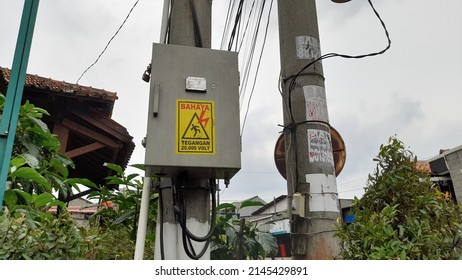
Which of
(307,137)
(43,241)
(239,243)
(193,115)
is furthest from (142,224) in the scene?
(307,137)

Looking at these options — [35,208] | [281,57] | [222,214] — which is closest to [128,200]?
[35,208]

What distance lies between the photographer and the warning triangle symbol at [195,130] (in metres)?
1.26

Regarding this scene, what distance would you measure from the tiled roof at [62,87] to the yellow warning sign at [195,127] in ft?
10.7

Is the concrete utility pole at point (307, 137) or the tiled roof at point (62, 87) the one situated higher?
the tiled roof at point (62, 87)

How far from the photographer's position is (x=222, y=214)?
2.18m

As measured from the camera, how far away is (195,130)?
1.27 meters

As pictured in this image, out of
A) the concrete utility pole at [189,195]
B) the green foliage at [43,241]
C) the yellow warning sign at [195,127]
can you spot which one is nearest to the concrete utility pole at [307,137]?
the concrete utility pole at [189,195]

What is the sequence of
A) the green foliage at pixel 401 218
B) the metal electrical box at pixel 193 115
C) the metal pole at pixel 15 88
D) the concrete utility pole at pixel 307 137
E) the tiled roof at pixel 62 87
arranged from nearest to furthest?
the metal pole at pixel 15 88 < the green foliage at pixel 401 218 < the metal electrical box at pixel 193 115 < the concrete utility pole at pixel 307 137 < the tiled roof at pixel 62 87

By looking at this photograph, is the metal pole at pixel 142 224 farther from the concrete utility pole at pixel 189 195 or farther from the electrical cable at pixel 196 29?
the electrical cable at pixel 196 29

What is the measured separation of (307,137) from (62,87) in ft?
10.9

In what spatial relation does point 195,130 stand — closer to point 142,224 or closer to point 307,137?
point 142,224

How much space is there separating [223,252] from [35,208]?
42.9 inches

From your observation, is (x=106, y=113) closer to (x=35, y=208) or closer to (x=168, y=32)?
(x=35, y=208)

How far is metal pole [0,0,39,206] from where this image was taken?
934 mm
